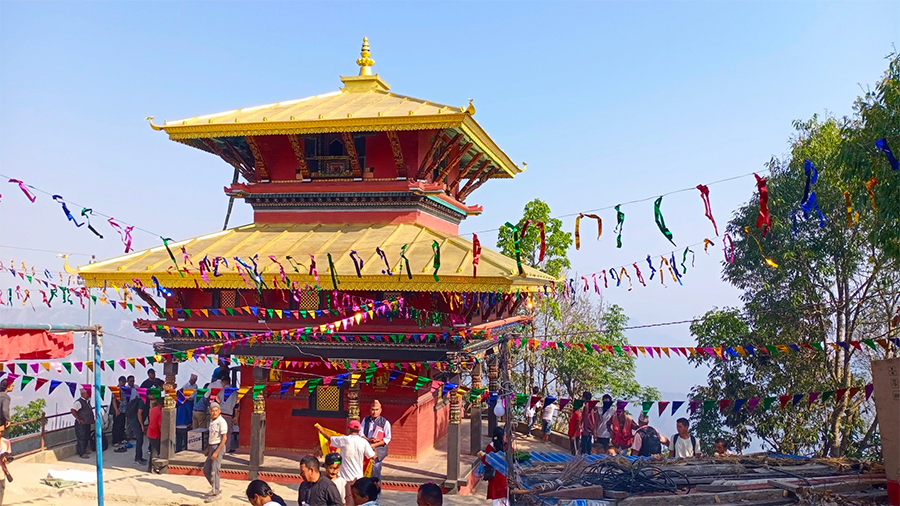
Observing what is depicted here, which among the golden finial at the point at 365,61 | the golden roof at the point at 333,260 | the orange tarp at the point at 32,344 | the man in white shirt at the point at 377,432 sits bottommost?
the man in white shirt at the point at 377,432

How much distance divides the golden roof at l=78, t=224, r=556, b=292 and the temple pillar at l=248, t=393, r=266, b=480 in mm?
2348

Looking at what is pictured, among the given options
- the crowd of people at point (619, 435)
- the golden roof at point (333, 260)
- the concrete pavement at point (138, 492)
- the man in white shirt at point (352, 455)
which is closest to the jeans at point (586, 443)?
the crowd of people at point (619, 435)

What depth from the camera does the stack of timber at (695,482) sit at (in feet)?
31.3

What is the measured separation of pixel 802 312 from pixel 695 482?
32.0ft

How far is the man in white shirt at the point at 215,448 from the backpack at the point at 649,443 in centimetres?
794

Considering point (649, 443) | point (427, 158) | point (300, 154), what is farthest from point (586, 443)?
point (300, 154)

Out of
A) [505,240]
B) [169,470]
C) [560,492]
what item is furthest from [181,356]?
[505,240]

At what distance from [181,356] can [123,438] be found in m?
4.44

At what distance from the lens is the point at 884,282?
1659 cm

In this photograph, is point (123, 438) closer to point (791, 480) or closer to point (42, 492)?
point (42, 492)

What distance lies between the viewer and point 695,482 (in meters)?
10.3

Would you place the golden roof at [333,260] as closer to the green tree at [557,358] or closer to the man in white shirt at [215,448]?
the man in white shirt at [215,448]

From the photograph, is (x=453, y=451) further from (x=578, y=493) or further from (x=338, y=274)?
(x=338, y=274)

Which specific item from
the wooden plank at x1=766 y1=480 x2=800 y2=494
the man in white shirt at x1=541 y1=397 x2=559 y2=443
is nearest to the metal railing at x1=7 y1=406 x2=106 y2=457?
the man in white shirt at x1=541 y1=397 x2=559 y2=443
